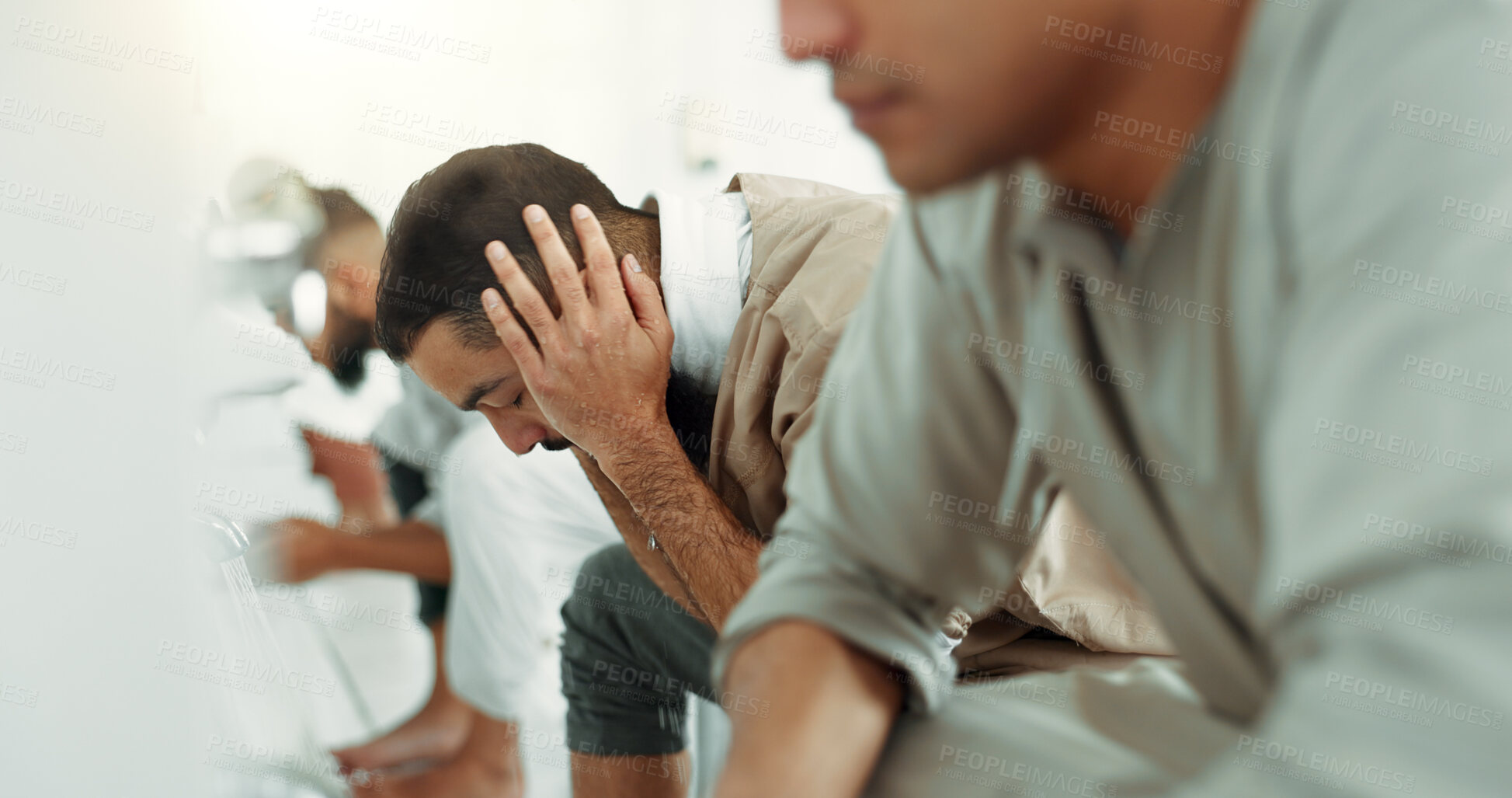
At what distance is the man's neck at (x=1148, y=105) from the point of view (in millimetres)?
386

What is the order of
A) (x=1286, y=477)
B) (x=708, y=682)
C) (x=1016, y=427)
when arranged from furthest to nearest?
(x=708, y=682) → (x=1016, y=427) → (x=1286, y=477)

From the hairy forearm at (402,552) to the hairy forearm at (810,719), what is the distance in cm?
45

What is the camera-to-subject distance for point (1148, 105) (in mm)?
420

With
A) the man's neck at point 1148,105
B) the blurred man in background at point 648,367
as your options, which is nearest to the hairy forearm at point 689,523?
the blurred man in background at point 648,367

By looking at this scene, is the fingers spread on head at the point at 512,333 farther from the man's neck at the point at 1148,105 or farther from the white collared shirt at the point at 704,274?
the man's neck at the point at 1148,105

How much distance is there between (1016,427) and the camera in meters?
0.50

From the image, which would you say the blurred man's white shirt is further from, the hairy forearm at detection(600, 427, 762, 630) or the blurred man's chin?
the blurred man's chin

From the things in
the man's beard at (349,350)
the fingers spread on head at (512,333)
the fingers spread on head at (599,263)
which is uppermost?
the fingers spread on head at (599,263)

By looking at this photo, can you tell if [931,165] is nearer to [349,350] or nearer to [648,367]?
[648,367]

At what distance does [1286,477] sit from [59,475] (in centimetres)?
97

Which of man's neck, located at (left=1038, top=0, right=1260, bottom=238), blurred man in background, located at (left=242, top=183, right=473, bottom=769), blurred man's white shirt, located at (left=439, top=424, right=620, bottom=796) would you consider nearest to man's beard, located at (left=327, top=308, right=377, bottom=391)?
blurred man in background, located at (left=242, top=183, right=473, bottom=769)

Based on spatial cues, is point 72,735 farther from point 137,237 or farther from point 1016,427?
point 1016,427

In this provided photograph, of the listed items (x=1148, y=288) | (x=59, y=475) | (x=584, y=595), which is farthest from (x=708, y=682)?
(x=59, y=475)

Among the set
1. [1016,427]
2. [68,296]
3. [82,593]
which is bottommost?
[82,593]
